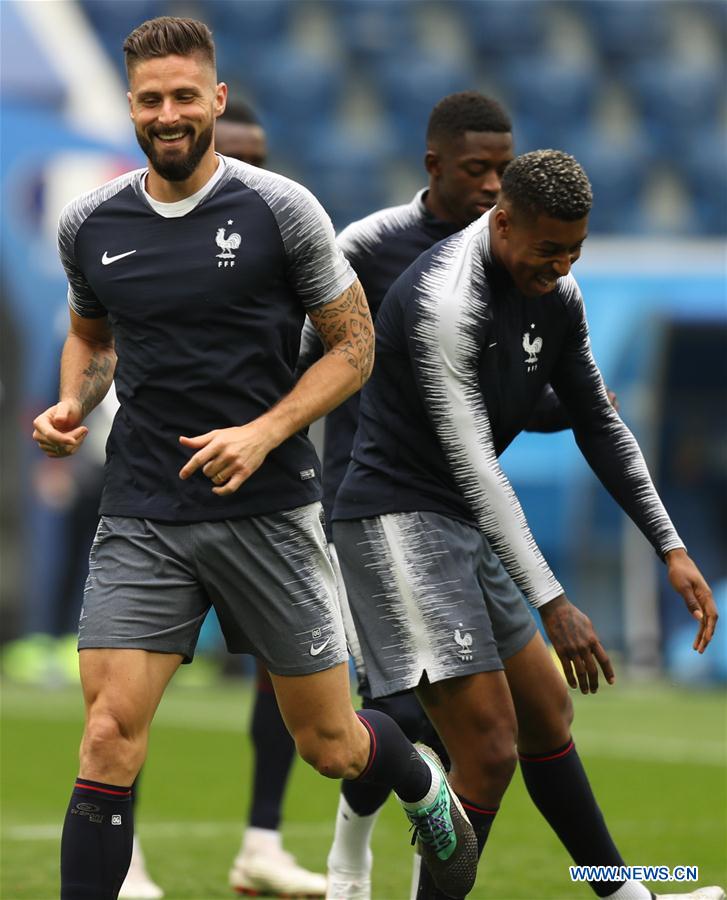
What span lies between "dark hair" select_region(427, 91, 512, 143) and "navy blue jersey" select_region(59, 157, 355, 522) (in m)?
1.17

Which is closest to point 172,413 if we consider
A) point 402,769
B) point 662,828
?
point 402,769

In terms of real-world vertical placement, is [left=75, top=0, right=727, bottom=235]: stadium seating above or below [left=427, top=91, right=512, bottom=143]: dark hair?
above

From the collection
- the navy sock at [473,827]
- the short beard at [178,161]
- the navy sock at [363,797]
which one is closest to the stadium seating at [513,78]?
the navy sock at [363,797]

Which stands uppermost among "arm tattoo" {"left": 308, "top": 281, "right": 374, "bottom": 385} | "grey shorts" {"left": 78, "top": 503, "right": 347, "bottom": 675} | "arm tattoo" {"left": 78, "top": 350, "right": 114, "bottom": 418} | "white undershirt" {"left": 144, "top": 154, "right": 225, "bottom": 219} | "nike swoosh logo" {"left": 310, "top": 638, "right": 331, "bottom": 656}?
"white undershirt" {"left": 144, "top": 154, "right": 225, "bottom": 219}

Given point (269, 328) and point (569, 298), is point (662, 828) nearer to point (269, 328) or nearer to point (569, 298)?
point (569, 298)

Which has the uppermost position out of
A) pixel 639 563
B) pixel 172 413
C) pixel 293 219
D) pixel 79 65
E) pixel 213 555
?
pixel 79 65

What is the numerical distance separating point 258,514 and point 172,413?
329mm

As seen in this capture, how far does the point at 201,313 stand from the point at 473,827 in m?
1.62

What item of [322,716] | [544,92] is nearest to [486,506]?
[322,716]

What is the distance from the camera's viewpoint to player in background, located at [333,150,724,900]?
15.5 ft

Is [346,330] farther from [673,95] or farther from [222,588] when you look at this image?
[673,95]

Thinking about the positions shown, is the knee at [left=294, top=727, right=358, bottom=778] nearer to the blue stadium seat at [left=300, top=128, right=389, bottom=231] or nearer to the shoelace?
the shoelace

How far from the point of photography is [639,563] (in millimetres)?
19531

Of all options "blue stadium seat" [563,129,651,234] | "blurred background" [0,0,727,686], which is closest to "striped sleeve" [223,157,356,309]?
"blurred background" [0,0,727,686]
